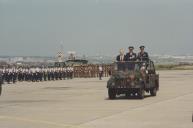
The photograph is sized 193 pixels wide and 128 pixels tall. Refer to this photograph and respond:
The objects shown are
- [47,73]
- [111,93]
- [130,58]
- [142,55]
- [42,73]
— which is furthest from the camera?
[47,73]

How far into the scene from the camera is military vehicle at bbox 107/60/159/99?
27.1 m

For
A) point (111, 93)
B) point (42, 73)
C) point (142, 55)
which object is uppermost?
point (142, 55)

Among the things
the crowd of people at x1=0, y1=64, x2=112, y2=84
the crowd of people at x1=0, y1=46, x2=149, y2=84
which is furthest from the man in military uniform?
the crowd of people at x1=0, y1=64, x2=112, y2=84

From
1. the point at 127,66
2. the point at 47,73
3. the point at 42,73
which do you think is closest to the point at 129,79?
the point at 127,66

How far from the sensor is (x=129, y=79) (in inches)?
1067

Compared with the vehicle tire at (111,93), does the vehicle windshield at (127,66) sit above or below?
above

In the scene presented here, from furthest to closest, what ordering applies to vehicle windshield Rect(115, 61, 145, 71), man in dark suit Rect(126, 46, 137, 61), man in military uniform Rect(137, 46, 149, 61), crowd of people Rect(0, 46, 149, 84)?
crowd of people Rect(0, 46, 149, 84)
man in military uniform Rect(137, 46, 149, 61)
man in dark suit Rect(126, 46, 137, 61)
vehicle windshield Rect(115, 61, 145, 71)

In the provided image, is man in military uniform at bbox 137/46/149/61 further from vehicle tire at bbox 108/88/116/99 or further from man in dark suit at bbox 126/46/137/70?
vehicle tire at bbox 108/88/116/99

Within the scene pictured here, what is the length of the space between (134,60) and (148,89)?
157cm

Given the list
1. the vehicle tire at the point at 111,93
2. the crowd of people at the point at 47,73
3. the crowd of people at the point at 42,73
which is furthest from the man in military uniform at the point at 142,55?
the crowd of people at the point at 47,73

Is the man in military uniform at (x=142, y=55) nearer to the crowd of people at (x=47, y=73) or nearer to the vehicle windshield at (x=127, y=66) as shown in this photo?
the vehicle windshield at (x=127, y=66)

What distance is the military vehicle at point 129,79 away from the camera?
2709cm

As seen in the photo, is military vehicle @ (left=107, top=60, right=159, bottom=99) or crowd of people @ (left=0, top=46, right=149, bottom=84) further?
crowd of people @ (left=0, top=46, right=149, bottom=84)

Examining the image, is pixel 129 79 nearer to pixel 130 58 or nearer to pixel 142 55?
pixel 130 58
